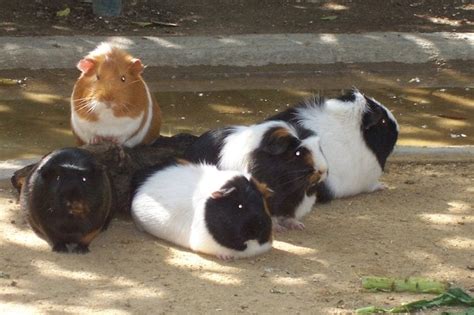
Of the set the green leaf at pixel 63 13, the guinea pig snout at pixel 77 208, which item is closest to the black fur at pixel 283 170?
the guinea pig snout at pixel 77 208

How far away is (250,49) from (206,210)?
4.18 meters

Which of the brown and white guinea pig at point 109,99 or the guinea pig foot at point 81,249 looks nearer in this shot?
the guinea pig foot at point 81,249

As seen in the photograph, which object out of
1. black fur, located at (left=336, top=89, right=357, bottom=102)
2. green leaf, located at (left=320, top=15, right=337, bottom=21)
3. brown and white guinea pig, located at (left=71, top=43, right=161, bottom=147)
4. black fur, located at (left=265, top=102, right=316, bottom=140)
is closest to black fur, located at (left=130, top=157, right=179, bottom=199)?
brown and white guinea pig, located at (left=71, top=43, right=161, bottom=147)

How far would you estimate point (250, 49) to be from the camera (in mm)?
9438

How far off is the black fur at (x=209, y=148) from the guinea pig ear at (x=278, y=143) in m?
0.35

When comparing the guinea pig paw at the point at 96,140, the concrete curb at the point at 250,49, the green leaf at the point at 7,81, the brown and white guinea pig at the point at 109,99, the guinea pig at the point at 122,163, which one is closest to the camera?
the guinea pig at the point at 122,163

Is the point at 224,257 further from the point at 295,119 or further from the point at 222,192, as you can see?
the point at 295,119

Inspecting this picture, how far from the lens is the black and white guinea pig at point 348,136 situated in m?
6.38

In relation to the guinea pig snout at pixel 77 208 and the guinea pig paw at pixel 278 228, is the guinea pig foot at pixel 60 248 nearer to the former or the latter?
the guinea pig snout at pixel 77 208

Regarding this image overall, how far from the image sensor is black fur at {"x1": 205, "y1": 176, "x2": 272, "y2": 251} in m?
5.38

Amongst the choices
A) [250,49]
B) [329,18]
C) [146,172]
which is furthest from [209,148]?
[329,18]

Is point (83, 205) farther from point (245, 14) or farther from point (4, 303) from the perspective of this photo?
point (245, 14)

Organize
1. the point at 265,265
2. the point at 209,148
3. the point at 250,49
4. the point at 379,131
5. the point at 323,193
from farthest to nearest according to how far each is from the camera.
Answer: the point at 250,49 → the point at 379,131 → the point at 323,193 → the point at 209,148 → the point at 265,265

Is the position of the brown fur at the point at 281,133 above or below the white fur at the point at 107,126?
above
